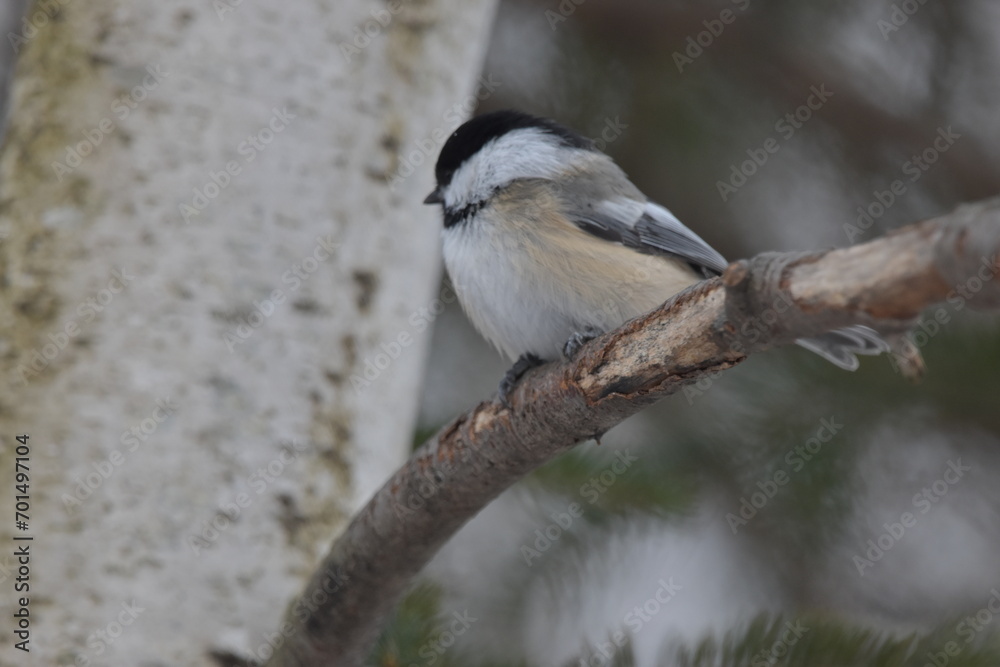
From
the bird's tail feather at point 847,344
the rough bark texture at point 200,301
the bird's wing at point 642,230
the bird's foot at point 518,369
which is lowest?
the rough bark texture at point 200,301

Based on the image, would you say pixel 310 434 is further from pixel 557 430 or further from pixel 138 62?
pixel 138 62

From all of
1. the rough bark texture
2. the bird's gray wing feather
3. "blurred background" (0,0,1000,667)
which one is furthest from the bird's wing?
"blurred background" (0,0,1000,667)

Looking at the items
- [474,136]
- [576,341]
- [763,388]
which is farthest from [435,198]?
[763,388]

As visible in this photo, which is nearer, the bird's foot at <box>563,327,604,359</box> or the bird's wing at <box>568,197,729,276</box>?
the bird's foot at <box>563,327,604,359</box>

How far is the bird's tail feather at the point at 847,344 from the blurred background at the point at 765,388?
36cm

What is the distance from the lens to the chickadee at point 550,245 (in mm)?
1458

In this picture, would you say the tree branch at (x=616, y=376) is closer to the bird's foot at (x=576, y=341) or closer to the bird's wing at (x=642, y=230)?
the bird's foot at (x=576, y=341)

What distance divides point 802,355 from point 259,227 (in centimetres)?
131

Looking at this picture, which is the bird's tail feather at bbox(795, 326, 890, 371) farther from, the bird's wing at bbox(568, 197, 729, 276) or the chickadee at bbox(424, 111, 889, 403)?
the bird's wing at bbox(568, 197, 729, 276)

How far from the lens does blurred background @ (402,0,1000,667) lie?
202 cm

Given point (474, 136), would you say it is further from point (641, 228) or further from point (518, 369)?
point (518, 369)

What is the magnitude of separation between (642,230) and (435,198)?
39 cm

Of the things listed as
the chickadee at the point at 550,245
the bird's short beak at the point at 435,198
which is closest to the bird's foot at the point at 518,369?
the chickadee at the point at 550,245

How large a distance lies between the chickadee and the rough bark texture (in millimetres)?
122
